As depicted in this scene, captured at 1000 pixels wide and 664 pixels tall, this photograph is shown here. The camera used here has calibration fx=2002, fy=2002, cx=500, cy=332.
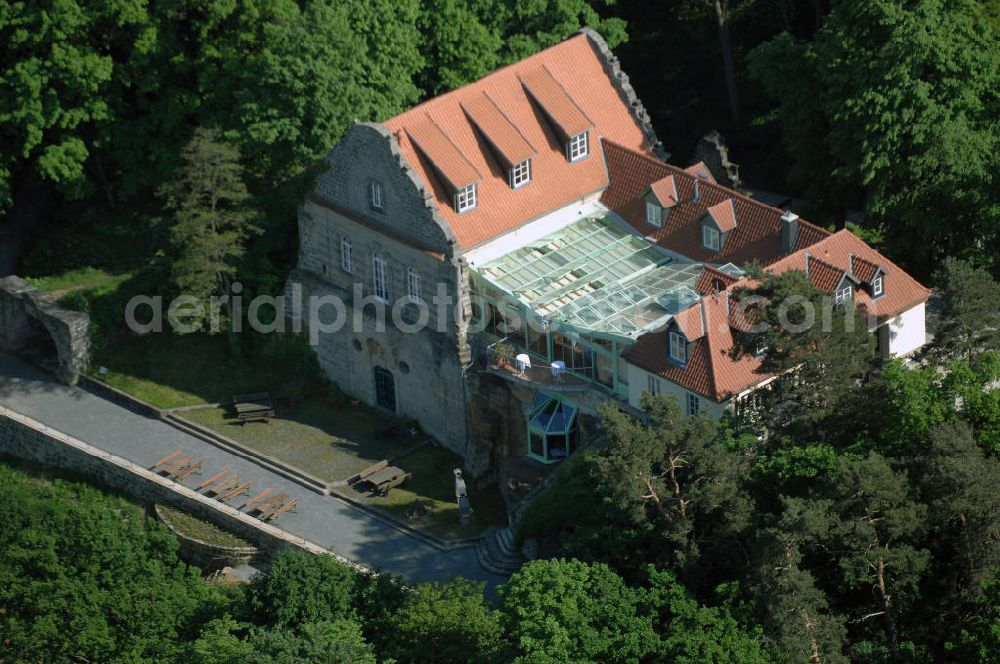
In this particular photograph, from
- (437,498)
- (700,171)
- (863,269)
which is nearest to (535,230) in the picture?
(700,171)

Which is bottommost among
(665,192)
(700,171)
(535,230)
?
(535,230)

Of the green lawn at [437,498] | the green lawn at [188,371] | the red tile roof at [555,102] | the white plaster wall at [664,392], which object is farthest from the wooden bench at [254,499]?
the red tile roof at [555,102]

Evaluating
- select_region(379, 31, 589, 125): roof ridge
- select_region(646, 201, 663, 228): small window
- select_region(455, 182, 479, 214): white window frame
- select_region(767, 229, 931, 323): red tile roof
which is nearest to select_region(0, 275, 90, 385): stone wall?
select_region(379, 31, 589, 125): roof ridge

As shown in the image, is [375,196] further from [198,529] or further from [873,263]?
[873,263]

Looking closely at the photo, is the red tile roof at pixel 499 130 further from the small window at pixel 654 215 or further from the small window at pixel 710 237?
the small window at pixel 710 237

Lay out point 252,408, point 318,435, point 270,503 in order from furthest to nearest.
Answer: point 252,408, point 318,435, point 270,503

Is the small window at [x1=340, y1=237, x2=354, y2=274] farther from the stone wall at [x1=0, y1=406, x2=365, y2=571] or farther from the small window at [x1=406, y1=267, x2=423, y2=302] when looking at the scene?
the stone wall at [x1=0, y1=406, x2=365, y2=571]

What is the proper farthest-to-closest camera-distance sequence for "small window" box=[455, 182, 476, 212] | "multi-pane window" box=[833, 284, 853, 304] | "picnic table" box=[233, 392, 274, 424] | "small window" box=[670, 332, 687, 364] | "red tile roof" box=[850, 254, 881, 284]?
"picnic table" box=[233, 392, 274, 424] < "small window" box=[455, 182, 476, 212] < "red tile roof" box=[850, 254, 881, 284] < "multi-pane window" box=[833, 284, 853, 304] < "small window" box=[670, 332, 687, 364]
